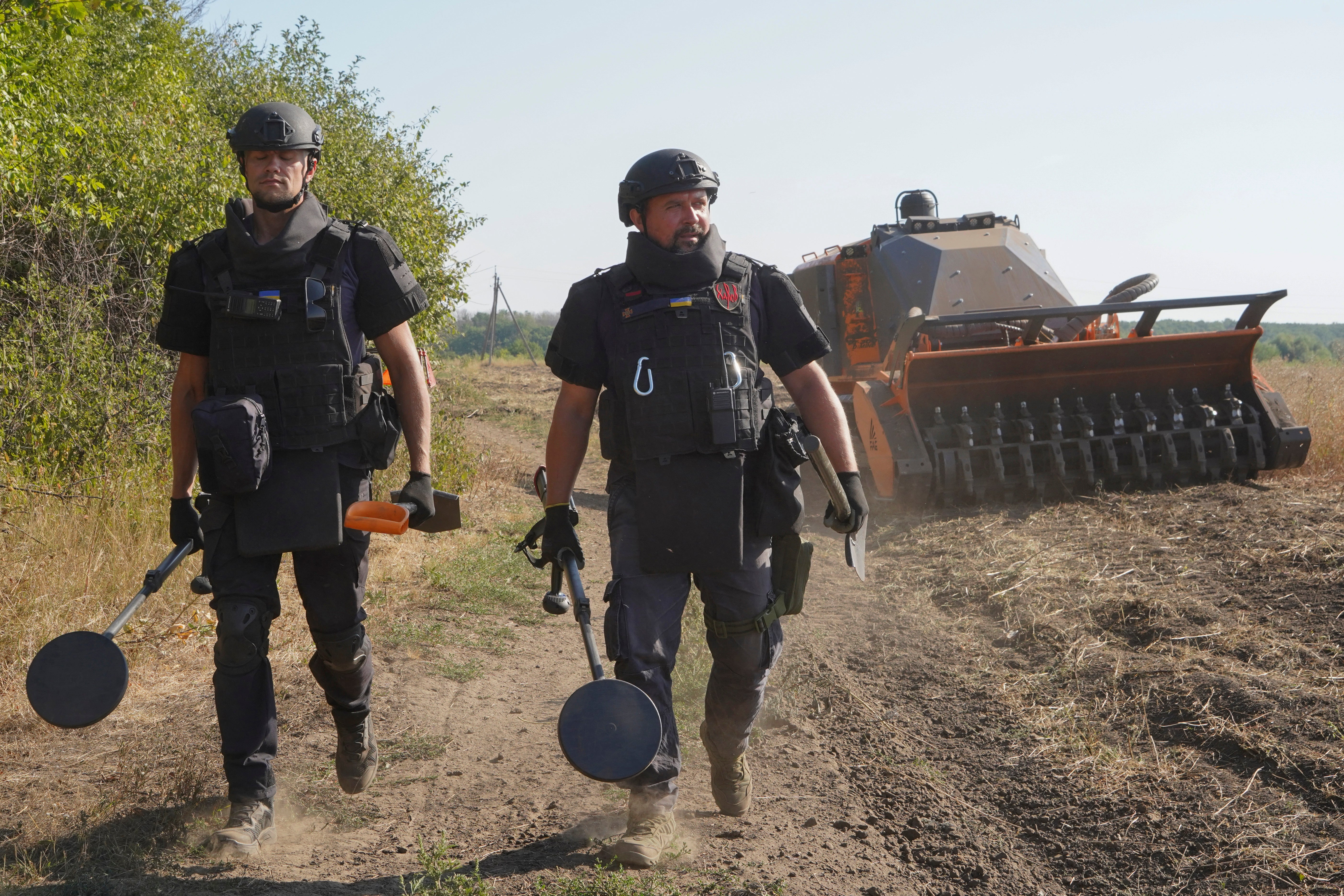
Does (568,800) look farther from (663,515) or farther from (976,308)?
(976,308)

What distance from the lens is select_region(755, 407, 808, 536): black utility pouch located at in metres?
3.33

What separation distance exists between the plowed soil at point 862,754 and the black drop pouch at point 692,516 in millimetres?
869

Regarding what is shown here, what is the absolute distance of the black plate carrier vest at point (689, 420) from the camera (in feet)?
10.6

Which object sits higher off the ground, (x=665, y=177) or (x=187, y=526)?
(x=665, y=177)

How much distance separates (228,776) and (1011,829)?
241 cm

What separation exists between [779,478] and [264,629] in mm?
1657

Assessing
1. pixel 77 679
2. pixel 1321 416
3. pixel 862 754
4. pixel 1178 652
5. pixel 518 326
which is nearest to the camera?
pixel 77 679

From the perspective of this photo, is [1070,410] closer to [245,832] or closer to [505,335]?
[245,832]

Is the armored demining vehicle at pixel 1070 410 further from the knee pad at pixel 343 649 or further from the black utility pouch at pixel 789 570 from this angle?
the knee pad at pixel 343 649

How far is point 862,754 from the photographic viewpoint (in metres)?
4.07

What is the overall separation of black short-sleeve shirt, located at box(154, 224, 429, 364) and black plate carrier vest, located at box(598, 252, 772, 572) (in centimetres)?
73

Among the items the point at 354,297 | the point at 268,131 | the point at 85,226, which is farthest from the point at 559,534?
the point at 85,226

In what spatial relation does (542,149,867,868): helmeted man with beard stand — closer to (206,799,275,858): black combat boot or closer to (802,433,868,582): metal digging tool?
(802,433,868,582): metal digging tool

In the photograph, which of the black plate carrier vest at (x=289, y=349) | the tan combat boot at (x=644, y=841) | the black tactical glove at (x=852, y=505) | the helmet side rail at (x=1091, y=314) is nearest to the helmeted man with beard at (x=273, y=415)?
the black plate carrier vest at (x=289, y=349)
